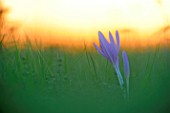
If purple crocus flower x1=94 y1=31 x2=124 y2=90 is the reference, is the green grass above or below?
below

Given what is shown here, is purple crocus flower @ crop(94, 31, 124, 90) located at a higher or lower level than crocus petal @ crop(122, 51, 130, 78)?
higher

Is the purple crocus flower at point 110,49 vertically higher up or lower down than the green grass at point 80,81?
higher up

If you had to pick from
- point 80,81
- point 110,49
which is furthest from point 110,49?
point 80,81

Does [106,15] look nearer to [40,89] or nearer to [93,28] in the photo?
[93,28]

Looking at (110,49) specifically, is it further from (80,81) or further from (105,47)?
(80,81)

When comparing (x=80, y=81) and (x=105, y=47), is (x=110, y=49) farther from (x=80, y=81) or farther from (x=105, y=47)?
(x=80, y=81)

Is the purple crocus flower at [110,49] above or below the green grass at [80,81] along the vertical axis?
above

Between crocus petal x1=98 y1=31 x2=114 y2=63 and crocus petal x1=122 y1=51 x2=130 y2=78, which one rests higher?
crocus petal x1=98 y1=31 x2=114 y2=63

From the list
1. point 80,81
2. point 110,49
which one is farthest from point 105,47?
point 80,81

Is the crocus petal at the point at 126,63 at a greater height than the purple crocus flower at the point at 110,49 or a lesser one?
lesser
